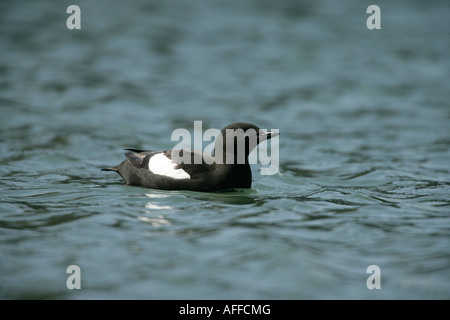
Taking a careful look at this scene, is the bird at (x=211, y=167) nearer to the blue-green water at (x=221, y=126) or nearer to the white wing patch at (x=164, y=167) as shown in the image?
the white wing patch at (x=164, y=167)

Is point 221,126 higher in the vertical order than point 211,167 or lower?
higher

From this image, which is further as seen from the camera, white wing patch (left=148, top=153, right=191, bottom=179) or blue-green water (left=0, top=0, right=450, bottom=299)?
white wing patch (left=148, top=153, right=191, bottom=179)

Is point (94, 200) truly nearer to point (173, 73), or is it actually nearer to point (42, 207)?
point (42, 207)

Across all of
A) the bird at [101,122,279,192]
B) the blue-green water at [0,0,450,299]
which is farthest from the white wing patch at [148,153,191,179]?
the blue-green water at [0,0,450,299]

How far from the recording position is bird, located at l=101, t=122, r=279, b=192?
8094 mm

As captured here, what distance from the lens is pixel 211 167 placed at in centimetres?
818

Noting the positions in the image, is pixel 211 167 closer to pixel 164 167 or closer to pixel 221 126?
pixel 164 167

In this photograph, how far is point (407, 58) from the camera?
17688 mm

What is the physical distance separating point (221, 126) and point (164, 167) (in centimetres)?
472

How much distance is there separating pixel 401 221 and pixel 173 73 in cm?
1008

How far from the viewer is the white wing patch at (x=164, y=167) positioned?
8.12 m

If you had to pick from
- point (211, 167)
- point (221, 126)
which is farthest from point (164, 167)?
point (221, 126)

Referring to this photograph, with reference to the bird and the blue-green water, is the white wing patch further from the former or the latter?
the blue-green water
